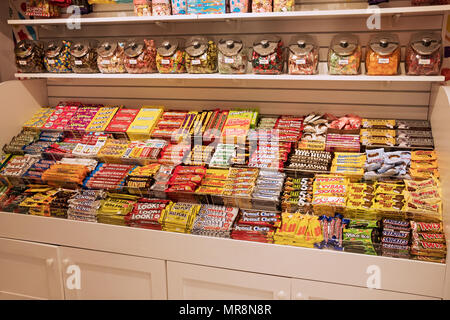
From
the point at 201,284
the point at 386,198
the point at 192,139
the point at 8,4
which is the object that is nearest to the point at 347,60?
the point at 386,198

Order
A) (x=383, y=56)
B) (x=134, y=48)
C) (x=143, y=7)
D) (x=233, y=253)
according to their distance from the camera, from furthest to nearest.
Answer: (x=134, y=48) < (x=143, y=7) < (x=383, y=56) < (x=233, y=253)

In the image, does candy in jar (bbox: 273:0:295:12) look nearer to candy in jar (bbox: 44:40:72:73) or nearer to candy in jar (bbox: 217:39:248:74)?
candy in jar (bbox: 217:39:248:74)

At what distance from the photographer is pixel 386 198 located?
7.75ft

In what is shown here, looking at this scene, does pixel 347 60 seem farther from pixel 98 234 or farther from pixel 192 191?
pixel 98 234

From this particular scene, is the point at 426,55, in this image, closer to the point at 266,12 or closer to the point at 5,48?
the point at 266,12

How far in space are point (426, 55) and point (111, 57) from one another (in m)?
2.10

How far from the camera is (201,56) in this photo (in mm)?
2783

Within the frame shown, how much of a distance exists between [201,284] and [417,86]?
194cm

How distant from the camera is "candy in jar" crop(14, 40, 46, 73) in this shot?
10.4ft

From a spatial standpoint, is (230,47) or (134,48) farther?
(134,48)

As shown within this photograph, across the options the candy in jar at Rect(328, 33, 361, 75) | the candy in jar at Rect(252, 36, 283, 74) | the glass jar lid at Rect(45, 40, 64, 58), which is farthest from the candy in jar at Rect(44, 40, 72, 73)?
the candy in jar at Rect(328, 33, 361, 75)

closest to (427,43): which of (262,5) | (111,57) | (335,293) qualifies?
(262,5)

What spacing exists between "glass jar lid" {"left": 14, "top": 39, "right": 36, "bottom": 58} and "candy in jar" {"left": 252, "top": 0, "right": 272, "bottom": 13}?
1.79m

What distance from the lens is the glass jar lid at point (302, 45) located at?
104 inches
